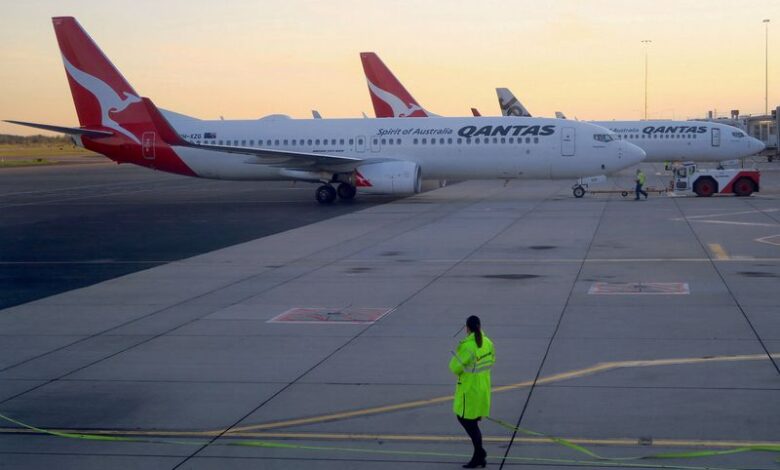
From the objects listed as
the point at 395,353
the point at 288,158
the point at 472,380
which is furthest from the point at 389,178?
the point at 472,380

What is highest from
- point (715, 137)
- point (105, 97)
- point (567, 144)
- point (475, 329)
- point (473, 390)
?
point (105, 97)

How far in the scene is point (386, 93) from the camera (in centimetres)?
6006

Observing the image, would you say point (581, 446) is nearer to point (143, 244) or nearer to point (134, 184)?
point (143, 244)

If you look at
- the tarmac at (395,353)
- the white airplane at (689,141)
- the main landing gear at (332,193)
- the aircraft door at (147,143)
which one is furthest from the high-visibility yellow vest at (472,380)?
the white airplane at (689,141)

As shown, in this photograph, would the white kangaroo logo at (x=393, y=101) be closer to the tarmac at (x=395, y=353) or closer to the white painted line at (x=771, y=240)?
the tarmac at (x=395, y=353)

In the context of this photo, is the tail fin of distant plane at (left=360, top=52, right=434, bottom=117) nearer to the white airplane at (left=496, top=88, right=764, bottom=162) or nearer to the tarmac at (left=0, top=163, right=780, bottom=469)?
the white airplane at (left=496, top=88, right=764, bottom=162)

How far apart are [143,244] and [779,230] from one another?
57.6ft

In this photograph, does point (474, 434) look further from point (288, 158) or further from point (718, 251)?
point (288, 158)

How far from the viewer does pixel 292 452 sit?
9688 millimetres

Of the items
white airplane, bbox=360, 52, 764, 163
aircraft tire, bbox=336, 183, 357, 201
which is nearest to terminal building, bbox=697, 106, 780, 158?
white airplane, bbox=360, 52, 764, 163

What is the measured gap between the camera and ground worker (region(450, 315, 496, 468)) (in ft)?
29.8

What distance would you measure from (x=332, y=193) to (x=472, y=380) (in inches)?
1242

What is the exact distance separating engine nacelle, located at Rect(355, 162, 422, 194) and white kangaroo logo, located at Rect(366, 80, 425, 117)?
70.1 feet

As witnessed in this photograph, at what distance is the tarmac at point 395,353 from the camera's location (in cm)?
987
